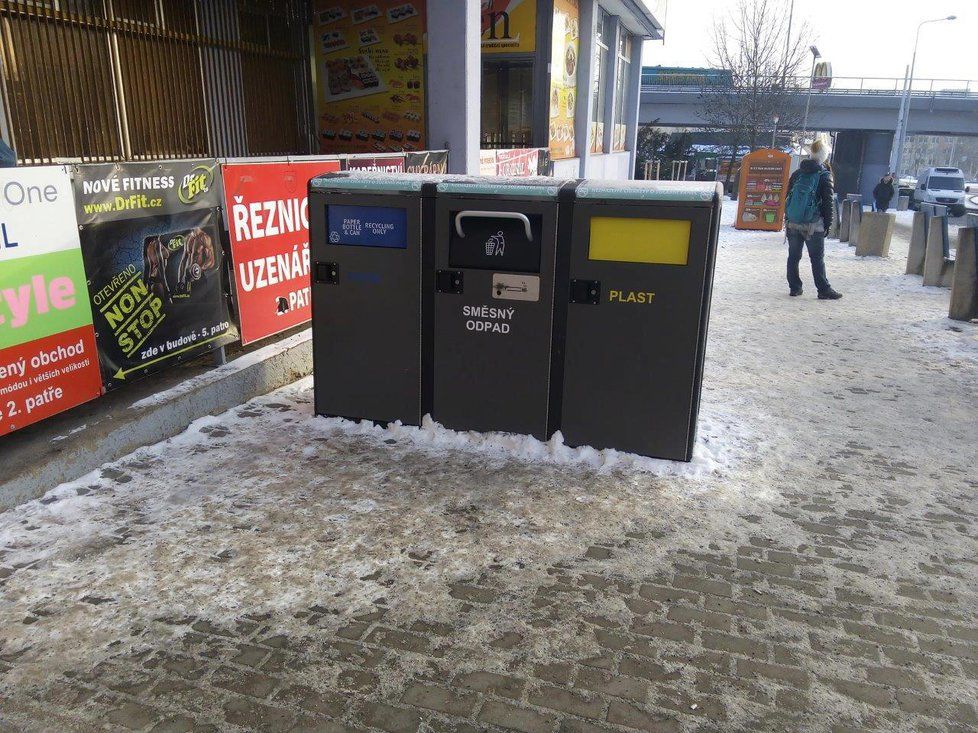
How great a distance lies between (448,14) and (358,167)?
4270 millimetres

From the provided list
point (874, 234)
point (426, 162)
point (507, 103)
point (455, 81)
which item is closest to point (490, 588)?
point (426, 162)

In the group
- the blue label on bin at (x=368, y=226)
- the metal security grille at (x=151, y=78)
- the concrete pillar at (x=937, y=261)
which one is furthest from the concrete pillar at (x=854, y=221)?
the blue label on bin at (x=368, y=226)

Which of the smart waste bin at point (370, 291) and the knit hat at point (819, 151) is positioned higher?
the knit hat at point (819, 151)

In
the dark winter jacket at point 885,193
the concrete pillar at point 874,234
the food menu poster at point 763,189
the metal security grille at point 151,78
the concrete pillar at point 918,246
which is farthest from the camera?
the dark winter jacket at point 885,193

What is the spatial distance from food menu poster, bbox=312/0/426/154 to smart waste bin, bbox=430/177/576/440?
24.6ft

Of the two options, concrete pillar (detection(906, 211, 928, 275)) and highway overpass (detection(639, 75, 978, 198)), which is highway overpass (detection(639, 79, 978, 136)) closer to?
highway overpass (detection(639, 75, 978, 198))

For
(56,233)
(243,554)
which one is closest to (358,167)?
(56,233)

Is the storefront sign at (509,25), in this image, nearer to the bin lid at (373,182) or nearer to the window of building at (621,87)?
the window of building at (621,87)

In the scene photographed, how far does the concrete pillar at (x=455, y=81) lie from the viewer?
1051 cm

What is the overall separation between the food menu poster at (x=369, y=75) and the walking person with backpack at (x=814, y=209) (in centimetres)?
565

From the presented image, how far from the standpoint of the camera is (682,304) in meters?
4.54

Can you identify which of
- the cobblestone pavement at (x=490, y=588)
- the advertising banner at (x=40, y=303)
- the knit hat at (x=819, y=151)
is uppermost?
the knit hat at (x=819, y=151)

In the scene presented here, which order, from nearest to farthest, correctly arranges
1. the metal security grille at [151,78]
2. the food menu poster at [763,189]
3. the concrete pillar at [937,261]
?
1. the metal security grille at [151,78]
2. the concrete pillar at [937,261]
3. the food menu poster at [763,189]

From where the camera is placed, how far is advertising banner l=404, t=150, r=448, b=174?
8522 mm
